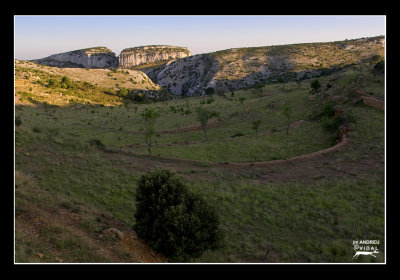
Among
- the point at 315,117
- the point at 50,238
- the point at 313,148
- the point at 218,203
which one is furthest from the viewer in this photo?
the point at 315,117

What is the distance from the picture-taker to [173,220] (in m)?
9.12

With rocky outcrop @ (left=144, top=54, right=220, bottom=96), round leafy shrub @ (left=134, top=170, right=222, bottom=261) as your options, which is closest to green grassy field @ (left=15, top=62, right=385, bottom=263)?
round leafy shrub @ (left=134, top=170, right=222, bottom=261)

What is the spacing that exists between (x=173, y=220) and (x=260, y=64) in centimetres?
13277

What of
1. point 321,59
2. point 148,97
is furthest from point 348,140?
point 321,59

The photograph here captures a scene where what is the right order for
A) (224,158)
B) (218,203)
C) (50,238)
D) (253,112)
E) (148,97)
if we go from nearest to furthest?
(50,238) → (218,203) → (224,158) → (253,112) → (148,97)

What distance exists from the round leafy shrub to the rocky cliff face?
102414 millimetres

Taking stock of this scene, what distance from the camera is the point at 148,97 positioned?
93000 mm

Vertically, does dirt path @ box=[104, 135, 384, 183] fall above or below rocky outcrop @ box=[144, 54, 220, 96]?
below

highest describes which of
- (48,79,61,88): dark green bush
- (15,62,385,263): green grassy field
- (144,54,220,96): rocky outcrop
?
(144,54,220,96): rocky outcrop

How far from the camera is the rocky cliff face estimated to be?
11488 cm

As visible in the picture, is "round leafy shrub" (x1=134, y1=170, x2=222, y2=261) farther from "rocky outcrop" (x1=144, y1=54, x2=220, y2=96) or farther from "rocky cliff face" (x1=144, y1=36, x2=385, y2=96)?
"rocky outcrop" (x1=144, y1=54, x2=220, y2=96)

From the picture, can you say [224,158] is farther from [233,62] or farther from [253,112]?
[233,62]

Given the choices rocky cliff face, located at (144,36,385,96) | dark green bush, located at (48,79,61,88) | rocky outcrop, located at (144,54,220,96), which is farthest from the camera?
rocky outcrop, located at (144,54,220,96)

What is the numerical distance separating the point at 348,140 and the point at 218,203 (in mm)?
17849
